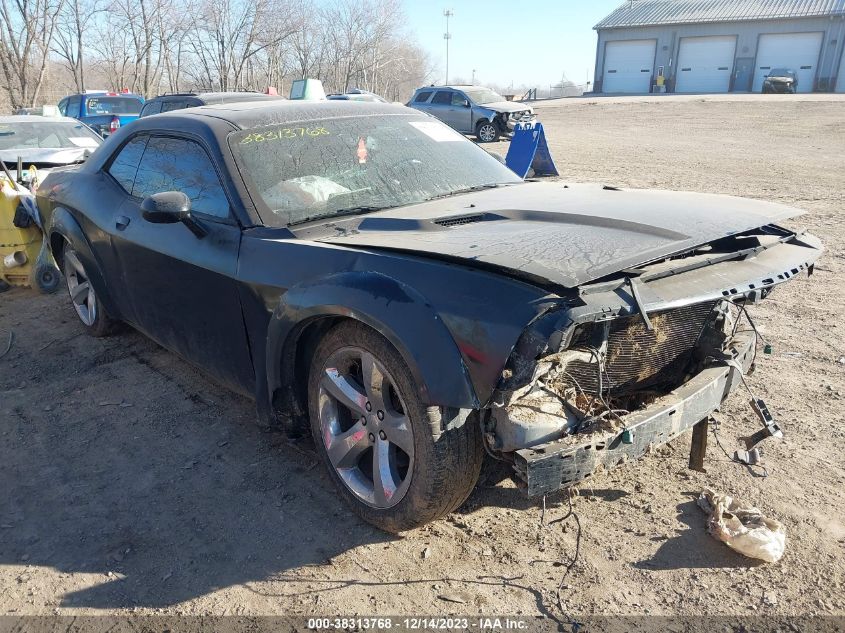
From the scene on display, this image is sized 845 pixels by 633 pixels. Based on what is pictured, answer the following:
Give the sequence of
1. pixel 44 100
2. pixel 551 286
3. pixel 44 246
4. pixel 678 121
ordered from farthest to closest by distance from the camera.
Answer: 1. pixel 44 100
2. pixel 678 121
3. pixel 44 246
4. pixel 551 286

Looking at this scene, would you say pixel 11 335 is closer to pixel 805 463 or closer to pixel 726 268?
pixel 726 268

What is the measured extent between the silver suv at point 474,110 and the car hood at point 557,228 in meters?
17.4

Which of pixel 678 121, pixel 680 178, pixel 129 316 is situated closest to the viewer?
pixel 129 316

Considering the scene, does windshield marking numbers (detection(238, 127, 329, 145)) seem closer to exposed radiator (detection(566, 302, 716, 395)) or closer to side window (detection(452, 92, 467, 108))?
exposed radiator (detection(566, 302, 716, 395))

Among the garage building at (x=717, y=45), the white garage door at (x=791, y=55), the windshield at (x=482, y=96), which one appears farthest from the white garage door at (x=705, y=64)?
the windshield at (x=482, y=96)

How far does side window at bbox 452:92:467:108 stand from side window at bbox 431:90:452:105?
0.15 m

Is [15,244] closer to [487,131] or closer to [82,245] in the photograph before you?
[82,245]

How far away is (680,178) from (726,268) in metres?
9.85

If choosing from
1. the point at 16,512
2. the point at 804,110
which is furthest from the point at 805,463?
the point at 804,110

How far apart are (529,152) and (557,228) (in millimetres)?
8747

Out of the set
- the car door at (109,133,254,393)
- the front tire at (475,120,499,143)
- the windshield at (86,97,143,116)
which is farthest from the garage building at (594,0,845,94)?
the car door at (109,133,254,393)

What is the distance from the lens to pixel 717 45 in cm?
4481

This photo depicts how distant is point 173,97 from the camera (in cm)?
1280

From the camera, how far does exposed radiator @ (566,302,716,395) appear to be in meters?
2.35
